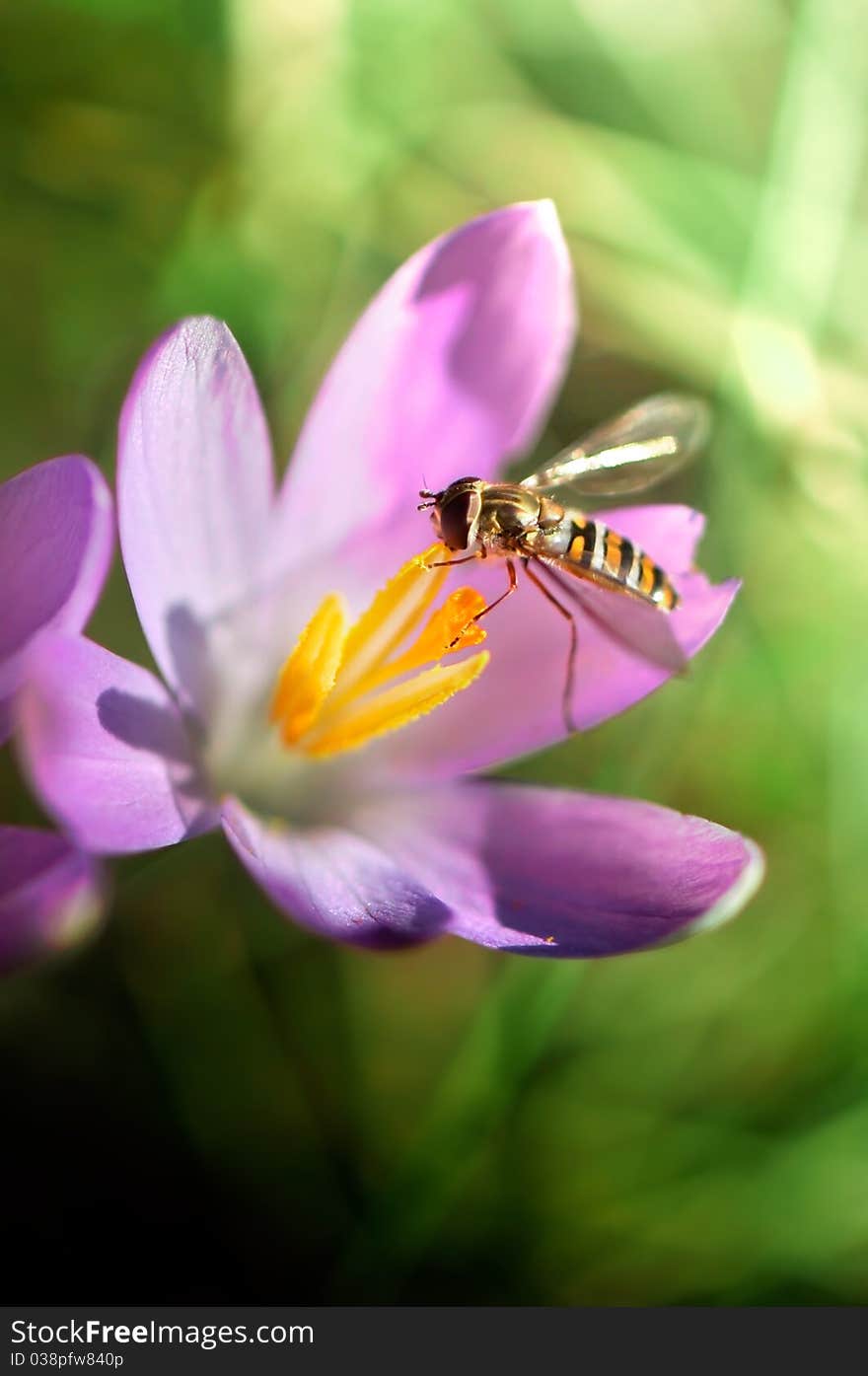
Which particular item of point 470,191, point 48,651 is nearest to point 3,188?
point 470,191

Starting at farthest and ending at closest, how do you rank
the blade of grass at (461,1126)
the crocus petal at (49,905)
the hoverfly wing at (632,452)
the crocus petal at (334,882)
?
the blade of grass at (461,1126)
the hoverfly wing at (632,452)
the crocus petal at (334,882)
the crocus petal at (49,905)

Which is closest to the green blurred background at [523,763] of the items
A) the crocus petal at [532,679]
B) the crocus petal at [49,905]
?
the crocus petal at [532,679]

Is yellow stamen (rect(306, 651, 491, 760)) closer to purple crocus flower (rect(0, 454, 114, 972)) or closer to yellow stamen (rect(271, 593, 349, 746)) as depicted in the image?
yellow stamen (rect(271, 593, 349, 746))

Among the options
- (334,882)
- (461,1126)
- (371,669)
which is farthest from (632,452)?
(461,1126)

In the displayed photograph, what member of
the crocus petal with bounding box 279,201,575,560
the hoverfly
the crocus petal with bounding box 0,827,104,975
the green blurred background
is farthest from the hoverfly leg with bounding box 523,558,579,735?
the crocus petal with bounding box 0,827,104,975

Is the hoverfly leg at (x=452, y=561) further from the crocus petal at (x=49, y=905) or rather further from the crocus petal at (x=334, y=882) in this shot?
the crocus petal at (x=49, y=905)

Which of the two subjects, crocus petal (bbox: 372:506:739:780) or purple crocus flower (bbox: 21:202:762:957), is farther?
crocus petal (bbox: 372:506:739:780)
